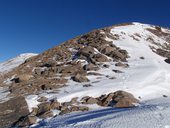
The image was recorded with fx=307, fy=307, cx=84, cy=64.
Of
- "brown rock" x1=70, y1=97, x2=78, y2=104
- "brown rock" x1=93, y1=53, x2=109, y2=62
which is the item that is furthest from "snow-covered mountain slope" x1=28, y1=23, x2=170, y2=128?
"brown rock" x1=93, y1=53, x2=109, y2=62

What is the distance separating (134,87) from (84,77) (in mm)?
4620

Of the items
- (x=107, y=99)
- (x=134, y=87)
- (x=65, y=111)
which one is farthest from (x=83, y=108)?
(x=134, y=87)

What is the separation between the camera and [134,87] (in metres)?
22.4

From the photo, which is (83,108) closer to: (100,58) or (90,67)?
(90,67)

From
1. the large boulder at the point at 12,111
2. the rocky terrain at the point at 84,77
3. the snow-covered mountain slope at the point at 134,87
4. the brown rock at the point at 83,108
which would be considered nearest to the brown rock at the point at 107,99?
the rocky terrain at the point at 84,77

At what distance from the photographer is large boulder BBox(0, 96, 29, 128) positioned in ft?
57.9

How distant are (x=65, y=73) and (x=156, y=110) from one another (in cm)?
1499

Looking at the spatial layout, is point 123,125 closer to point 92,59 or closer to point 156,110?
point 156,110

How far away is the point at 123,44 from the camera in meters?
35.8

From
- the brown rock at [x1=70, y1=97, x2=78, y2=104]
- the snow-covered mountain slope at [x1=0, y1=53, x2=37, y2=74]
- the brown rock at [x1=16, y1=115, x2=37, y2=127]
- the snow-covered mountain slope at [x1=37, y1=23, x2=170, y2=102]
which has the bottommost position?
the brown rock at [x1=16, y1=115, x2=37, y2=127]

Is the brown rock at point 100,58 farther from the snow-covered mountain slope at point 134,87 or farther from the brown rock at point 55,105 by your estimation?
the brown rock at point 55,105

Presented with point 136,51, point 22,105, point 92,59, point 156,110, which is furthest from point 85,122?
point 136,51

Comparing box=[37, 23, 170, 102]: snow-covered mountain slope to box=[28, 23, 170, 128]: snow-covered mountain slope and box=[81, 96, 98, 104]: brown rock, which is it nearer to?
box=[28, 23, 170, 128]: snow-covered mountain slope

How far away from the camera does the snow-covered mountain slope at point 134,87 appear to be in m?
12.6
